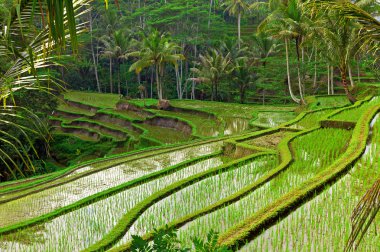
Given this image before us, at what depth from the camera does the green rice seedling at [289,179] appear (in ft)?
13.8

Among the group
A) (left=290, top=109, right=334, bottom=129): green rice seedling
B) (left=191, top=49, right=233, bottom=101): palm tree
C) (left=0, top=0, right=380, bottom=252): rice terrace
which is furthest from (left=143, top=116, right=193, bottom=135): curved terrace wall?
(left=191, top=49, right=233, bottom=101): palm tree

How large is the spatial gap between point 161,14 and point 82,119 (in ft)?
39.9

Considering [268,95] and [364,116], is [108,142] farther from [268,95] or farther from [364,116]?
[268,95]

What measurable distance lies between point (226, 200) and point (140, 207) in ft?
4.30

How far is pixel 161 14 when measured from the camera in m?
27.7

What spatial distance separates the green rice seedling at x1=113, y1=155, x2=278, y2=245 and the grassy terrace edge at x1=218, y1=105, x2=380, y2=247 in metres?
1.26

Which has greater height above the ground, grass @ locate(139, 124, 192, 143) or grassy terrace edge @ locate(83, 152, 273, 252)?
grassy terrace edge @ locate(83, 152, 273, 252)

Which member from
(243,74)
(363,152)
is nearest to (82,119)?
(243,74)

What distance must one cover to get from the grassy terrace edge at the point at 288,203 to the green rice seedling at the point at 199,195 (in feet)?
4.14

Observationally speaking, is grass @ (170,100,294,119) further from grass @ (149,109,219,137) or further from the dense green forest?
the dense green forest

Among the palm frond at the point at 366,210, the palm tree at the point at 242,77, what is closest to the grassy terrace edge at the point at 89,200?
the palm frond at the point at 366,210

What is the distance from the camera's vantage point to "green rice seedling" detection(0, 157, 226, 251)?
454 centimetres

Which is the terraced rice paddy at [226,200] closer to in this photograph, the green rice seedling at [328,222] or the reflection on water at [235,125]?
the green rice seedling at [328,222]

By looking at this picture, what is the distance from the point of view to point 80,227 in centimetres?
502
